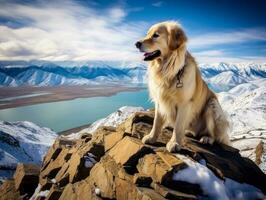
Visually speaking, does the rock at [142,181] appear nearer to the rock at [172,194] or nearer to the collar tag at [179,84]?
the rock at [172,194]

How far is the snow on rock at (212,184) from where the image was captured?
6449 millimetres

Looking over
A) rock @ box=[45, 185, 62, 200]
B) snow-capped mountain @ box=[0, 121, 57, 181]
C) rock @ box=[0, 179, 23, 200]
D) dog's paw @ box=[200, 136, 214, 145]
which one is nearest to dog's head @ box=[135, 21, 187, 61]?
dog's paw @ box=[200, 136, 214, 145]

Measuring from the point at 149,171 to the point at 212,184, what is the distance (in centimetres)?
165

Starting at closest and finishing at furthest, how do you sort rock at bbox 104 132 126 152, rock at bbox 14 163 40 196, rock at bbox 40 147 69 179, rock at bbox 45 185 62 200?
1. rock at bbox 104 132 126 152
2. rock at bbox 45 185 62 200
3. rock at bbox 40 147 69 179
4. rock at bbox 14 163 40 196

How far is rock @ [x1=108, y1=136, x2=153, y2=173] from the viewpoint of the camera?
300 inches

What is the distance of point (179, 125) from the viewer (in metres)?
7.15

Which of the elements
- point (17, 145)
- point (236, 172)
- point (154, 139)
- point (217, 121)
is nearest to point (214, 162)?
point (236, 172)

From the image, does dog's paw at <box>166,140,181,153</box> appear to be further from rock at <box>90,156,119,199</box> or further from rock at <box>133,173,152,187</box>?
rock at <box>90,156,119,199</box>

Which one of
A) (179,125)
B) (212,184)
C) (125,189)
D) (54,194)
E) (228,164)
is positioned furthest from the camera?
(54,194)

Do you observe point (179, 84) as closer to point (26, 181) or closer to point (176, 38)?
point (176, 38)

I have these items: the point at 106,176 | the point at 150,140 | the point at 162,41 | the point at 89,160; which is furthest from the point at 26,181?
the point at 162,41

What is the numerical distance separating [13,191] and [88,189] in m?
6.91

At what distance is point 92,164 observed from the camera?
9.94 metres

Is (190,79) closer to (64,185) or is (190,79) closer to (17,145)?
(64,185)
